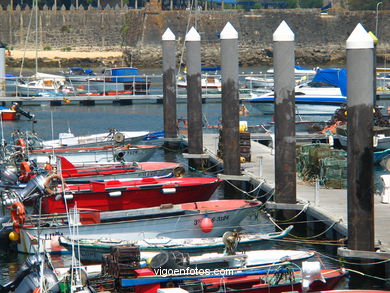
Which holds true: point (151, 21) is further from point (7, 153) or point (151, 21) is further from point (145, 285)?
point (145, 285)

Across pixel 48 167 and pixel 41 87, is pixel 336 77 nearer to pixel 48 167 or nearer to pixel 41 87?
pixel 41 87

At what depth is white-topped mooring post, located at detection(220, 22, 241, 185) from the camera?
2467cm

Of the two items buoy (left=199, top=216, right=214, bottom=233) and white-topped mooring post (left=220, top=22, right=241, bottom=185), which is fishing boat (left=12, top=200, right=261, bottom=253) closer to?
buoy (left=199, top=216, right=214, bottom=233)

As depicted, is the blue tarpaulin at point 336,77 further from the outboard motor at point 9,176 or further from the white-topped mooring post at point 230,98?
the outboard motor at point 9,176

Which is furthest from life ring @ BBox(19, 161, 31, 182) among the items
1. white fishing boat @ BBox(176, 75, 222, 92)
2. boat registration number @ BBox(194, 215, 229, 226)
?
white fishing boat @ BBox(176, 75, 222, 92)

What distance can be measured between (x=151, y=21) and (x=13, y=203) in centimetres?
8631

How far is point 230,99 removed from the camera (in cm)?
2494

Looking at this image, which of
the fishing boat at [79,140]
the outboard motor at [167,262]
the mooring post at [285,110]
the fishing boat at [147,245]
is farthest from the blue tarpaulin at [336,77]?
the outboard motor at [167,262]

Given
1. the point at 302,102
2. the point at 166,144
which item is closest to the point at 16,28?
the point at 302,102

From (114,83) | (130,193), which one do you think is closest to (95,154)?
(130,193)

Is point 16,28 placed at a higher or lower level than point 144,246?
higher

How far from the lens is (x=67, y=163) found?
26.6 meters

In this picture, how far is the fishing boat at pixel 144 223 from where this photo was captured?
63.7 feet

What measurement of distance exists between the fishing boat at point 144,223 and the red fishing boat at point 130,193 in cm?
138
